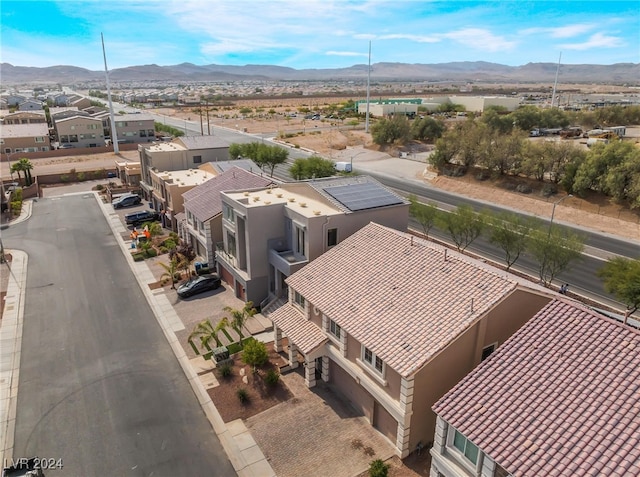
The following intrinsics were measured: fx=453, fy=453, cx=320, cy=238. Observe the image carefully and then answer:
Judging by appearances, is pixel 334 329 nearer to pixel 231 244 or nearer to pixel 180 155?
pixel 231 244

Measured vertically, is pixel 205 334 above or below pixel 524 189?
below

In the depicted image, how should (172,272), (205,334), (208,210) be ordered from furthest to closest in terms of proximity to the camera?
(208,210)
(172,272)
(205,334)

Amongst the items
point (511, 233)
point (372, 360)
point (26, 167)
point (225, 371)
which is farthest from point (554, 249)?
point (26, 167)

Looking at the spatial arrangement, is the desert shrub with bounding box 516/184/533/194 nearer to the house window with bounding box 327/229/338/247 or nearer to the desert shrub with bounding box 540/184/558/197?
the desert shrub with bounding box 540/184/558/197

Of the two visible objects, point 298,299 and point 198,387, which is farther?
point 298,299

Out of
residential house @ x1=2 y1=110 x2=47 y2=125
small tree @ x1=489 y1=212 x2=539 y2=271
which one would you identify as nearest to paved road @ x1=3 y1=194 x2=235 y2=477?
small tree @ x1=489 y1=212 x2=539 y2=271

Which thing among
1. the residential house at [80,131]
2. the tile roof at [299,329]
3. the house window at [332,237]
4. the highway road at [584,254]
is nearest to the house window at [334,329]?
the tile roof at [299,329]

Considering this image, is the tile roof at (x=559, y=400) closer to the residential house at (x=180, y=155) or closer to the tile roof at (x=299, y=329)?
the tile roof at (x=299, y=329)
